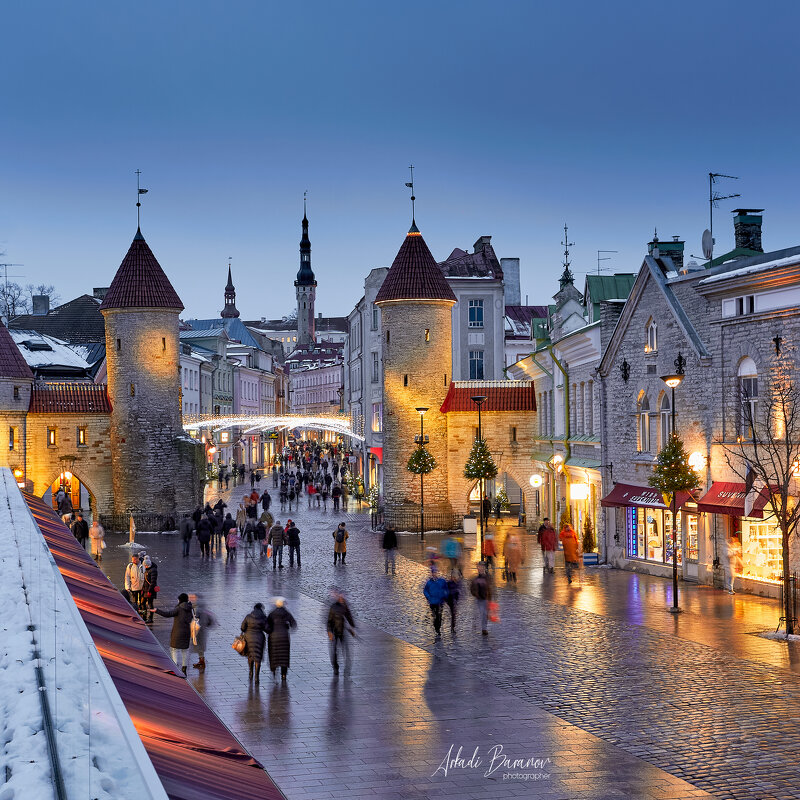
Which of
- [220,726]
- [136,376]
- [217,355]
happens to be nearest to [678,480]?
[220,726]

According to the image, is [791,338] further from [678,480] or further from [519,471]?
[519,471]

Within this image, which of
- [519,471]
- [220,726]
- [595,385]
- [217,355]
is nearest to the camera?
[220,726]

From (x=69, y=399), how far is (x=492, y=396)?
19193 mm

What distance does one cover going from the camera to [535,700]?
15.1m

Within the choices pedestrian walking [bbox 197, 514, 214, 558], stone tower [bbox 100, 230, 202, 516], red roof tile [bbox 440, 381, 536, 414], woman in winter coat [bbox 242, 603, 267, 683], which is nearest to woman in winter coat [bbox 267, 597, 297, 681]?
woman in winter coat [bbox 242, 603, 267, 683]

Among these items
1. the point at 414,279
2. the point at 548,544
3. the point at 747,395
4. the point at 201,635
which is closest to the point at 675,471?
the point at 747,395

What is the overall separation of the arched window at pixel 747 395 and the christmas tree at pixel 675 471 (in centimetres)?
147

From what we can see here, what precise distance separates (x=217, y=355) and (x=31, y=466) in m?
47.2

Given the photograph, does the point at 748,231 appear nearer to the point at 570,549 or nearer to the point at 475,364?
the point at 570,549

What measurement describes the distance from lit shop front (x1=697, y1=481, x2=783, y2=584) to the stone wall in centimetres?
2074

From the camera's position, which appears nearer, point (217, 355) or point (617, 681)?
point (617, 681)

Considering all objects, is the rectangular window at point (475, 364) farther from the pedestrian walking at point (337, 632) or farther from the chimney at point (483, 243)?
the pedestrian walking at point (337, 632)

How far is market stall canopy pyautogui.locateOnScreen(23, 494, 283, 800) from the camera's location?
188 inches

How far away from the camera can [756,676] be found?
646 inches
